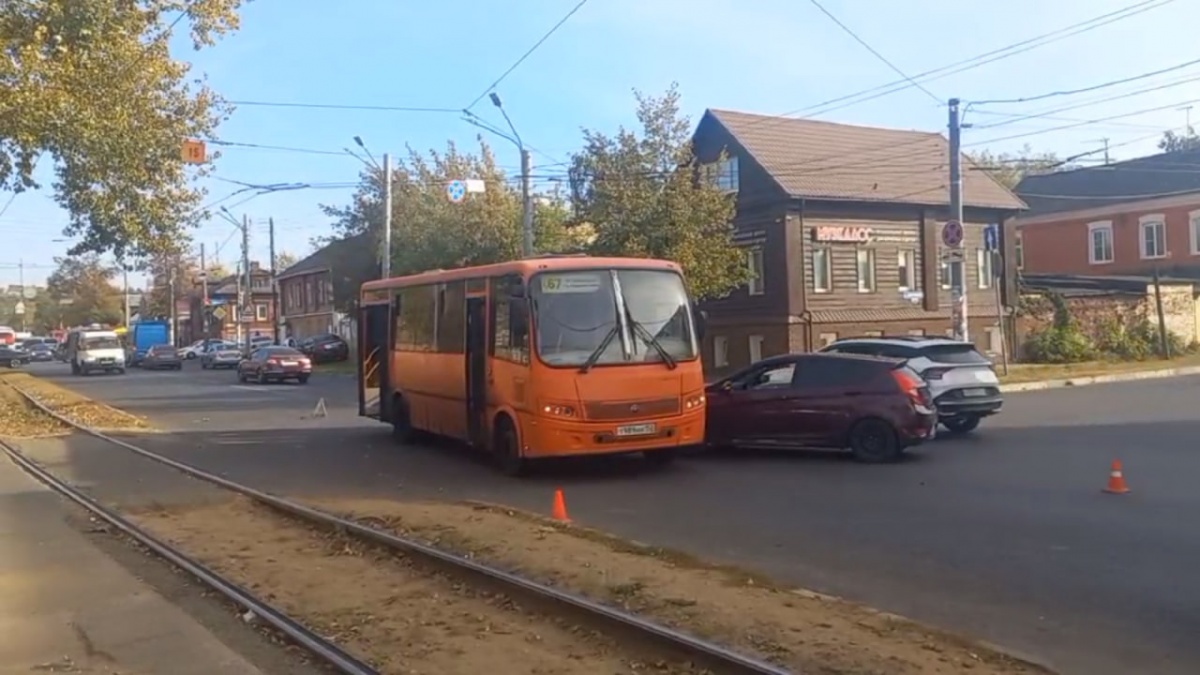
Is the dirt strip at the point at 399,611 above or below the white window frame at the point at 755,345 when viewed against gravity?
below

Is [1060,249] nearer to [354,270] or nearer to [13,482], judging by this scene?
[354,270]

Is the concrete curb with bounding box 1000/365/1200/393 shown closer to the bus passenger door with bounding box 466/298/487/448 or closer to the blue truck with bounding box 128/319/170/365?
the bus passenger door with bounding box 466/298/487/448

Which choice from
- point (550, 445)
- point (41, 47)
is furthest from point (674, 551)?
point (41, 47)

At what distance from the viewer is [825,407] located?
17.0 metres

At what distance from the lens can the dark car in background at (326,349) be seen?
208ft

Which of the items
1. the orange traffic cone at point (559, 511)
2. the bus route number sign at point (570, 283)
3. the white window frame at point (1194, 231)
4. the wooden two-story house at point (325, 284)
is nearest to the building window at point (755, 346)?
the wooden two-story house at point (325, 284)

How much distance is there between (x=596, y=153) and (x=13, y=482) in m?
21.3

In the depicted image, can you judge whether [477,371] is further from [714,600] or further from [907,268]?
[907,268]

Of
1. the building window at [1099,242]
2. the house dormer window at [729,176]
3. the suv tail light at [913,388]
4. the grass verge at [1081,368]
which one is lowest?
the grass verge at [1081,368]

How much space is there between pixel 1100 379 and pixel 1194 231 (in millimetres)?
26202

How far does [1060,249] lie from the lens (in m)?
61.7

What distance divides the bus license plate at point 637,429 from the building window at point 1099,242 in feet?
162

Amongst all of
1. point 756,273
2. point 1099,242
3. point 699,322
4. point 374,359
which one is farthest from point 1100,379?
point 1099,242

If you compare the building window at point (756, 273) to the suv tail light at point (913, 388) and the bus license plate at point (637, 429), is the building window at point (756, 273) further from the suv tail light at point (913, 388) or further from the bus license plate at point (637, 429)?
the bus license plate at point (637, 429)
